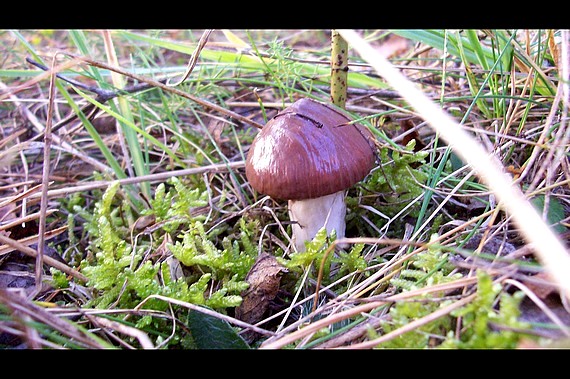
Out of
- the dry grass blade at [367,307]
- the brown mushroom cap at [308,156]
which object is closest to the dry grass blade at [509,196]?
the dry grass blade at [367,307]

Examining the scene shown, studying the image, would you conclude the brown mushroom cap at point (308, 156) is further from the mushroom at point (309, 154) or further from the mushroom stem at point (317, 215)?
the mushroom stem at point (317, 215)

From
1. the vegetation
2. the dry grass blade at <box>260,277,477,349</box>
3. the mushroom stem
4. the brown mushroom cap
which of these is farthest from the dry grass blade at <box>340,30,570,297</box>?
the mushroom stem

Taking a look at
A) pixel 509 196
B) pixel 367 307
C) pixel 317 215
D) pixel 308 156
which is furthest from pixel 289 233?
pixel 509 196

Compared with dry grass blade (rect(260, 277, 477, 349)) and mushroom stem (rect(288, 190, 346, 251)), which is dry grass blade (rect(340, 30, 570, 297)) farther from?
mushroom stem (rect(288, 190, 346, 251))

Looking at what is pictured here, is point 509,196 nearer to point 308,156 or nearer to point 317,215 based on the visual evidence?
point 308,156

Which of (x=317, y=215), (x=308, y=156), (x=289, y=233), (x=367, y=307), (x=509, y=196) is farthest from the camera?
(x=289, y=233)

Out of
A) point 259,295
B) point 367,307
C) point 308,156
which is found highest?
point 308,156
